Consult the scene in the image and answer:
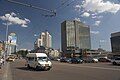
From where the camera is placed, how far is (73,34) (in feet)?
365

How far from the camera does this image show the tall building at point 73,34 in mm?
107750

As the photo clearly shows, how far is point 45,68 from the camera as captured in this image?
23219 mm

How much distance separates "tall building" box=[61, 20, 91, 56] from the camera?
108 meters

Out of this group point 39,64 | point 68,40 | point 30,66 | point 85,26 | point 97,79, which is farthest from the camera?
point 85,26

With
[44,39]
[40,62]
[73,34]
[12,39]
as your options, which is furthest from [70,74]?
[73,34]

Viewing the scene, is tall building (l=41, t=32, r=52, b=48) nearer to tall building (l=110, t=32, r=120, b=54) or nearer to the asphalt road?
tall building (l=110, t=32, r=120, b=54)

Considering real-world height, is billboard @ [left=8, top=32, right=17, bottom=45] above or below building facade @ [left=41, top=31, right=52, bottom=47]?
below

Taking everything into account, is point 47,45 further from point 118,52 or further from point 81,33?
point 118,52

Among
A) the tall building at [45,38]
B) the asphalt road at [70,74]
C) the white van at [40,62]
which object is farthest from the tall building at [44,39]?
the asphalt road at [70,74]

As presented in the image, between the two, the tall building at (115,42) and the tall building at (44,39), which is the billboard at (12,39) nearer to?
the tall building at (44,39)

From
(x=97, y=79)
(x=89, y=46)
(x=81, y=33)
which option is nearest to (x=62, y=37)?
(x=81, y=33)

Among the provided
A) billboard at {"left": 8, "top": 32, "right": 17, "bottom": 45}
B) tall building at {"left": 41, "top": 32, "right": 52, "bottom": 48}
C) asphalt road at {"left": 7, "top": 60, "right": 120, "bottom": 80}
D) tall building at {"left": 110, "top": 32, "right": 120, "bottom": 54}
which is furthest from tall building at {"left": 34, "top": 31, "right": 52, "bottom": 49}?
asphalt road at {"left": 7, "top": 60, "right": 120, "bottom": 80}

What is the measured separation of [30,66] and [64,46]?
95594 millimetres

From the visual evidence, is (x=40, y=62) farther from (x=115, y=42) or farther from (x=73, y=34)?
(x=115, y=42)
